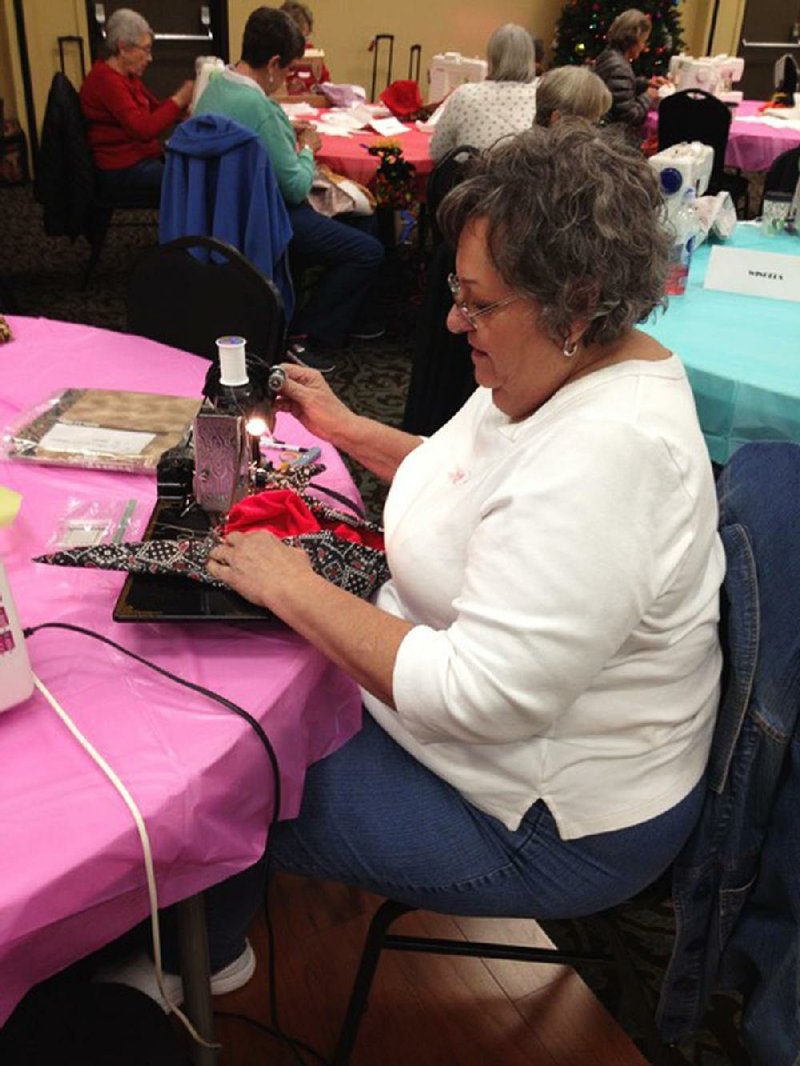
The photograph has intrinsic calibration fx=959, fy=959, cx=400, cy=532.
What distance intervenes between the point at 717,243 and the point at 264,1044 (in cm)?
252

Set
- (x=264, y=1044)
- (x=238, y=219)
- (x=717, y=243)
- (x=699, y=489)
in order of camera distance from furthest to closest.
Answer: (x=238, y=219), (x=717, y=243), (x=264, y=1044), (x=699, y=489)

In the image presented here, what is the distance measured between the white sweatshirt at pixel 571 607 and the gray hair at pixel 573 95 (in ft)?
8.94

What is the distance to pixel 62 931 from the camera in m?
0.87

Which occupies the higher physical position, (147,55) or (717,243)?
(147,55)

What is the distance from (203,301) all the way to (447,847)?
1473mm

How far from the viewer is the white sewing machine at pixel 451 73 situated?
5402 millimetres

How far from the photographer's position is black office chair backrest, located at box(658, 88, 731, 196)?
192 inches

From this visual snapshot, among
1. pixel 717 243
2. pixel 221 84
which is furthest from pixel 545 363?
pixel 221 84

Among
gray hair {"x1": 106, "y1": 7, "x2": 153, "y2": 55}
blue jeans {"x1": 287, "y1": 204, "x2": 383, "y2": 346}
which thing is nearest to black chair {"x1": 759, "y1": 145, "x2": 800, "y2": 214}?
blue jeans {"x1": 287, "y1": 204, "x2": 383, "y2": 346}

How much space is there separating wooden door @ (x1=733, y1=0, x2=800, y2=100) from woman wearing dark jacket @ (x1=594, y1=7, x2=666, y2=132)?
3600 millimetres

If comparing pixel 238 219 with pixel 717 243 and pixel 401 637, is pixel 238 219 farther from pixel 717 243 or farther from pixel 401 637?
pixel 401 637

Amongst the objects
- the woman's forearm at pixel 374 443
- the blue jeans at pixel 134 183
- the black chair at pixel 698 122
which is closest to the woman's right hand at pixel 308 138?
the blue jeans at pixel 134 183

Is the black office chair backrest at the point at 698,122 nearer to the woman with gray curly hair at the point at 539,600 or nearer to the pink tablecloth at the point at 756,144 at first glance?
the pink tablecloth at the point at 756,144

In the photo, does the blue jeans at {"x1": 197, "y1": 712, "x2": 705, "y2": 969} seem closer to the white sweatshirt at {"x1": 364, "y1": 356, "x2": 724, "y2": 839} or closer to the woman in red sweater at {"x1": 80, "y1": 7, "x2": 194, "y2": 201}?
the white sweatshirt at {"x1": 364, "y1": 356, "x2": 724, "y2": 839}
